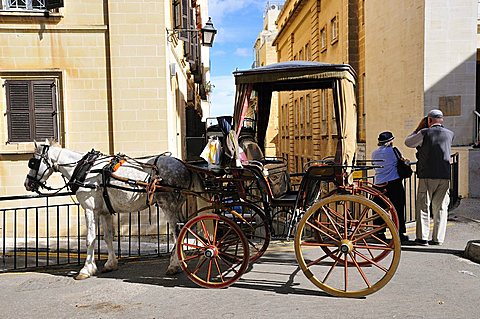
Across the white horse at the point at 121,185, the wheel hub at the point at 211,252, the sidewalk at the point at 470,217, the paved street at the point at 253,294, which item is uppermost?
the white horse at the point at 121,185

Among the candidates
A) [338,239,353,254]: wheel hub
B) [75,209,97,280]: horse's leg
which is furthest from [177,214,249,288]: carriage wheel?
[75,209,97,280]: horse's leg

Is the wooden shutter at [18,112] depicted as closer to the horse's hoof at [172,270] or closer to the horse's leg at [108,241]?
the horse's leg at [108,241]

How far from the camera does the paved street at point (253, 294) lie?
17.3 ft

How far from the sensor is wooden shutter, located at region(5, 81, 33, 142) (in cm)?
1081

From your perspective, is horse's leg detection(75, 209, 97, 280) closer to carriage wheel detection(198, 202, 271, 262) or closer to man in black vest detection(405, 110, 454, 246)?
carriage wheel detection(198, 202, 271, 262)

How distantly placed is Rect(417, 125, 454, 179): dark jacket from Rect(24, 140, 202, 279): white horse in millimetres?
3392

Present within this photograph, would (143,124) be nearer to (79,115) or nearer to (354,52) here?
(79,115)

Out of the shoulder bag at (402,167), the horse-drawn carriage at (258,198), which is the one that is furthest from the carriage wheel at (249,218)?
the shoulder bag at (402,167)

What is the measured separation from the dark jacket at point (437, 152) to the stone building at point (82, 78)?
18.8ft

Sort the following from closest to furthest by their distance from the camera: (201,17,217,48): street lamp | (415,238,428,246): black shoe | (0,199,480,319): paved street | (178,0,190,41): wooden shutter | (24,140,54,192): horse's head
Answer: (0,199,480,319): paved street, (24,140,54,192): horse's head, (415,238,428,246): black shoe, (201,17,217,48): street lamp, (178,0,190,41): wooden shutter

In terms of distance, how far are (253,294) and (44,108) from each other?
7.24 meters

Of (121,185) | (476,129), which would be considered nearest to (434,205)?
(121,185)

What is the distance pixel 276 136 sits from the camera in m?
43.8

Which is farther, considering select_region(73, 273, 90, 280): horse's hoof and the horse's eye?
the horse's eye
